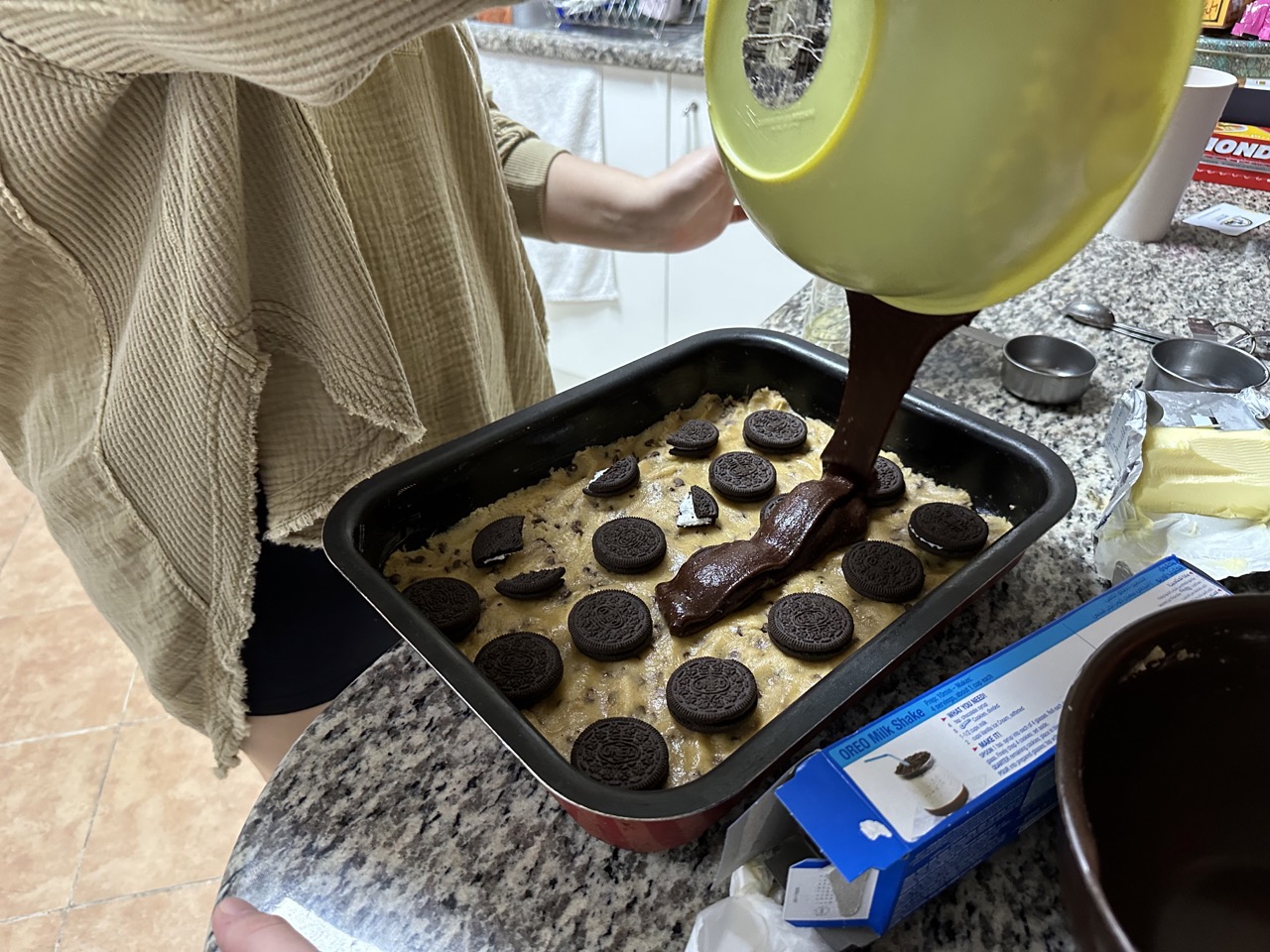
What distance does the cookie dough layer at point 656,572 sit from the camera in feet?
1.85

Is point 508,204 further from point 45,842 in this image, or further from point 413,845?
point 45,842

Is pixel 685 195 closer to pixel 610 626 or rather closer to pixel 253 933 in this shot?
pixel 610 626

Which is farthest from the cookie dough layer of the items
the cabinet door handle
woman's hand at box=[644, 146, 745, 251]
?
the cabinet door handle

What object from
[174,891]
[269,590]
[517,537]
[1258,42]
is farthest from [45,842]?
[1258,42]

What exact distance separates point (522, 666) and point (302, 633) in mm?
290

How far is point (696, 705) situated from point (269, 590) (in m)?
0.39

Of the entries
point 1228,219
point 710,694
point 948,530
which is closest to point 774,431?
point 948,530

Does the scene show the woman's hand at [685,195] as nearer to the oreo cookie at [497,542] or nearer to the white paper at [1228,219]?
the oreo cookie at [497,542]

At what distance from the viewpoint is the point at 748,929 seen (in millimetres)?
405

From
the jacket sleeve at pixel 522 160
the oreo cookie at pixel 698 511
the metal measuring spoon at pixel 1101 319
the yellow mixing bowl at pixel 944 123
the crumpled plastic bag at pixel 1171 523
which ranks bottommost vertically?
the oreo cookie at pixel 698 511

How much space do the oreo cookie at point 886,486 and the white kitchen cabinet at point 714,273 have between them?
100cm

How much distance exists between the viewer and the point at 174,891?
1.30m

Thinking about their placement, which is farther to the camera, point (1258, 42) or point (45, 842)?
point (45, 842)

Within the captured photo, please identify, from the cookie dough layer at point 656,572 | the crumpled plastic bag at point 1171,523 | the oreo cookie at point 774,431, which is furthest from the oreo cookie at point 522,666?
the crumpled plastic bag at point 1171,523
